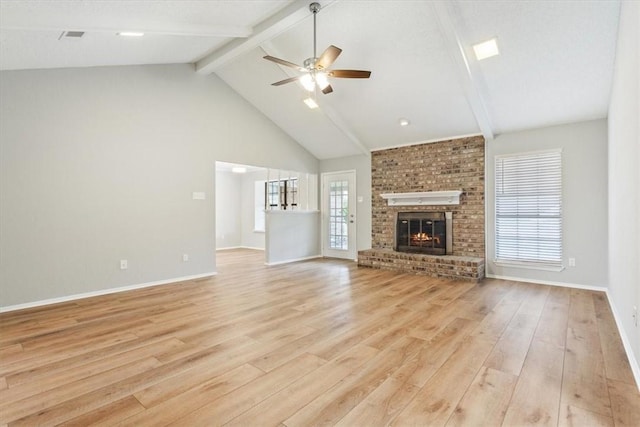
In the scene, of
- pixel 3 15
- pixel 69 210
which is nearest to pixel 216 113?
pixel 69 210

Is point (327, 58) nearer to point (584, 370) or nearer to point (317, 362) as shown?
point (317, 362)

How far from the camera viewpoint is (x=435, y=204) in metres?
6.00

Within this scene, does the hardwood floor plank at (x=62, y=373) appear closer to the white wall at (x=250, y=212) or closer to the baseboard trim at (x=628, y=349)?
the baseboard trim at (x=628, y=349)

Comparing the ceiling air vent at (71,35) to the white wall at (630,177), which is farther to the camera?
the ceiling air vent at (71,35)

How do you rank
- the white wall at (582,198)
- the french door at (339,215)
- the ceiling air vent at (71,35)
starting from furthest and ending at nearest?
the french door at (339,215)
the white wall at (582,198)
the ceiling air vent at (71,35)

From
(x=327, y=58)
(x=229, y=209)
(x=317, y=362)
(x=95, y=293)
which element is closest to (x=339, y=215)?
(x=229, y=209)

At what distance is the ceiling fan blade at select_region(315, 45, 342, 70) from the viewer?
304 cm

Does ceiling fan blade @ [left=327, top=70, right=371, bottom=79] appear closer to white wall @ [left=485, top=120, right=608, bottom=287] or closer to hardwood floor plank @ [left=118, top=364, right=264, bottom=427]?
hardwood floor plank @ [left=118, top=364, right=264, bottom=427]

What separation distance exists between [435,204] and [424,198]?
0.75 ft

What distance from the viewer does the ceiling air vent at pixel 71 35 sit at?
304 centimetres

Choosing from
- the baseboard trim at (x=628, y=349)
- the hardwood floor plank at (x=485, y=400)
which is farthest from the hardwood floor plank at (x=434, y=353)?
the baseboard trim at (x=628, y=349)

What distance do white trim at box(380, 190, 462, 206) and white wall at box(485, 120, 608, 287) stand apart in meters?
1.43

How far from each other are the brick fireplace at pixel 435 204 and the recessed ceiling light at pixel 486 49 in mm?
1959

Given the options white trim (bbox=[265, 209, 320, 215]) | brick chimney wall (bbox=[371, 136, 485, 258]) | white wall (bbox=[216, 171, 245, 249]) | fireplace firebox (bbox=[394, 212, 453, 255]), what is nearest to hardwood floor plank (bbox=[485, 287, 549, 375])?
brick chimney wall (bbox=[371, 136, 485, 258])
